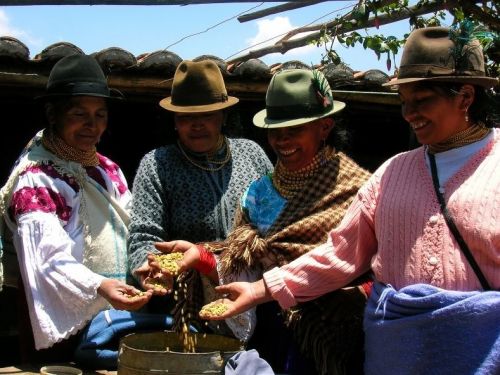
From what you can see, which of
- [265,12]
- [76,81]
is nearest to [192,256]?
[76,81]

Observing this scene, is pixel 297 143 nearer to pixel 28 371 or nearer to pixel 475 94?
pixel 475 94

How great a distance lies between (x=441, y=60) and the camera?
3064mm

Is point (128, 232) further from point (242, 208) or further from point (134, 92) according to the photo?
point (134, 92)

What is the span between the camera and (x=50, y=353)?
161 inches

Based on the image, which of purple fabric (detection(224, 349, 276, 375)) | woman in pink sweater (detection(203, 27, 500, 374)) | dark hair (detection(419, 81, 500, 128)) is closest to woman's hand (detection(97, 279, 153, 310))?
woman in pink sweater (detection(203, 27, 500, 374))

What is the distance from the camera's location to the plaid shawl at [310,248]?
3.54 metres

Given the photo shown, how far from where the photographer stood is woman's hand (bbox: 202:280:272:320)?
3.39 meters

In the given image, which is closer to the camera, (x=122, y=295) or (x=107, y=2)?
(x=107, y=2)

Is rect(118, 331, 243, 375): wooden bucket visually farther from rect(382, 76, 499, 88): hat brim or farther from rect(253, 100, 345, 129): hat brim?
rect(382, 76, 499, 88): hat brim

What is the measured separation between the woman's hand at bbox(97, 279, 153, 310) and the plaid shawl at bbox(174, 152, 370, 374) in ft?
0.94

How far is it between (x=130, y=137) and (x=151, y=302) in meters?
2.50

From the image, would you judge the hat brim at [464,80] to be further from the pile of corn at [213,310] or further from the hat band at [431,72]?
the pile of corn at [213,310]

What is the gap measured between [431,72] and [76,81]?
1719 mm

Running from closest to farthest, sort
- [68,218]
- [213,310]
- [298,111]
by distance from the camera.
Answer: [213,310]
[298,111]
[68,218]
